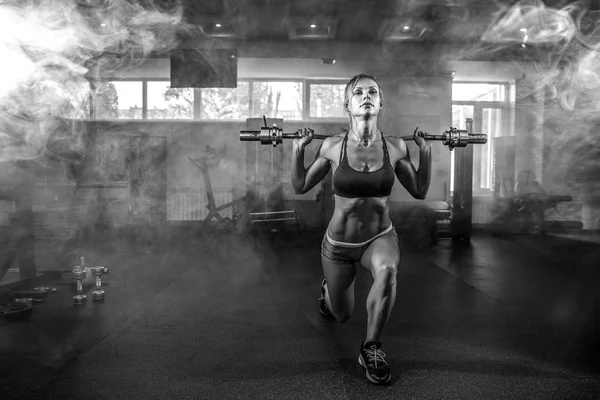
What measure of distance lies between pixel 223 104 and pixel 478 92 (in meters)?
5.69

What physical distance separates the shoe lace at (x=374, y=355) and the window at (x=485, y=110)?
813 cm

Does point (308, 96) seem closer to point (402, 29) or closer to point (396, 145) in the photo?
point (402, 29)

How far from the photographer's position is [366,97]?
2.62 meters

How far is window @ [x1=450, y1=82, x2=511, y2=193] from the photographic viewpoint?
9.84 m

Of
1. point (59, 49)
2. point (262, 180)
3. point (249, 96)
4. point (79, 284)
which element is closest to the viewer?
point (79, 284)

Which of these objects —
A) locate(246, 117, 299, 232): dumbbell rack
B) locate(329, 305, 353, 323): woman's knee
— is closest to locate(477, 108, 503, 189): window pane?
locate(246, 117, 299, 232): dumbbell rack

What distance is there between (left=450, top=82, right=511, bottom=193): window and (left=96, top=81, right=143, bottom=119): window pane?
7.06 metres

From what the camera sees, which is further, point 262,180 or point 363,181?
point 262,180

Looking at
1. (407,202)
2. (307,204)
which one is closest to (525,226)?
(407,202)

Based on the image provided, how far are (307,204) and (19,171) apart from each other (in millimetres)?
5430

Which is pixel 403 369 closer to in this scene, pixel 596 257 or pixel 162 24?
pixel 596 257

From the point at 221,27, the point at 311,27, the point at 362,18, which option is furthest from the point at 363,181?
the point at 221,27

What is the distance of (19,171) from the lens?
242 inches

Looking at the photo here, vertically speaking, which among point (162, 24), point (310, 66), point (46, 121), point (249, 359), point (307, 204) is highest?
point (162, 24)
